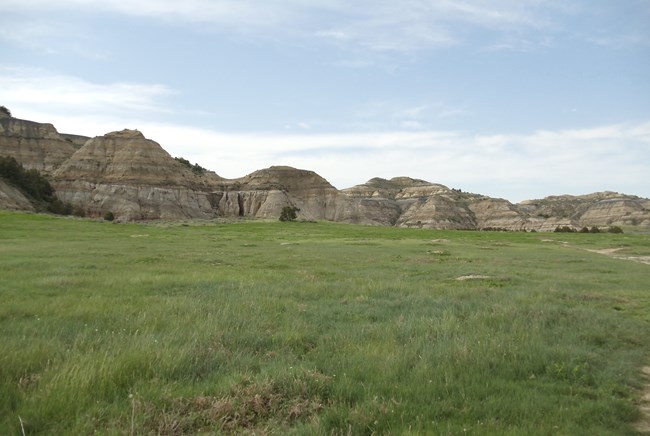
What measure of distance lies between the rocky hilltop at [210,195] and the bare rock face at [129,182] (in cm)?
21

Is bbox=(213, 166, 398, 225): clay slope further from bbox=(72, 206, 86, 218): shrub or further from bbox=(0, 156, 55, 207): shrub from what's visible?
bbox=(0, 156, 55, 207): shrub

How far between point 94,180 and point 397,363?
11001cm

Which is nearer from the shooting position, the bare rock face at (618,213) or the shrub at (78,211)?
the shrub at (78,211)

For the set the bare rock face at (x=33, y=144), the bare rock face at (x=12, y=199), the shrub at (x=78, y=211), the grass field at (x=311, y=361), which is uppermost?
the bare rock face at (x=33, y=144)

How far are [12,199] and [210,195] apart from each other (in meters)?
52.7

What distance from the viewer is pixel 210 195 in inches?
4852

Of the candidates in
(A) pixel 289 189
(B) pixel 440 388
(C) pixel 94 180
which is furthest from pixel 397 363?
(A) pixel 289 189

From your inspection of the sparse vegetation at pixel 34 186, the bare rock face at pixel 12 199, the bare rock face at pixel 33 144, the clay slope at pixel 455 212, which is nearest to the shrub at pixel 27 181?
the sparse vegetation at pixel 34 186

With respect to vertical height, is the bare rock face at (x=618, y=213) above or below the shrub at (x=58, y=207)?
above

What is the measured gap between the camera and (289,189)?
5709 inches

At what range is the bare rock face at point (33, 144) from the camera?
364ft

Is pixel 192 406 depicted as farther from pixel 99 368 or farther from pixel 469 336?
pixel 469 336

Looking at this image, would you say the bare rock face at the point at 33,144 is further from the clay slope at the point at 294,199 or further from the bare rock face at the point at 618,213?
the bare rock face at the point at 618,213

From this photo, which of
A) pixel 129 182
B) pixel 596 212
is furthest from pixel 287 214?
pixel 596 212
